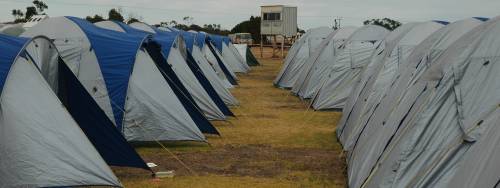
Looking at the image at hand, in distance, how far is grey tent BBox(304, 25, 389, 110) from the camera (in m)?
16.7

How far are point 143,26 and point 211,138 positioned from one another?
11.2 m

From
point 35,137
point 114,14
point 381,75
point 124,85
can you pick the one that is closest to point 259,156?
point 124,85

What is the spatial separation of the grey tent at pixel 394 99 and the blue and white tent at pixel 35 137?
117 inches

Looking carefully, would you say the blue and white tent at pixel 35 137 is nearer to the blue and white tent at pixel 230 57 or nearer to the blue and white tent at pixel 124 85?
the blue and white tent at pixel 124 85

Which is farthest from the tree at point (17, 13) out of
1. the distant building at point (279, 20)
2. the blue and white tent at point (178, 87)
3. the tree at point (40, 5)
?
the blue and white tent at point (178, 87)

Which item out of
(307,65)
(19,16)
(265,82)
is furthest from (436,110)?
(19,16)

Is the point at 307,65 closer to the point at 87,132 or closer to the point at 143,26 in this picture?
the point at 143,26

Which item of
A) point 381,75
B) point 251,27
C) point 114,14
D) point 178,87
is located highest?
point 381,75

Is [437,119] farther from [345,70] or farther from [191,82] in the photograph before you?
[345,70]

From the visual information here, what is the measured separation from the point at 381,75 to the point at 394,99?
2.85 metres

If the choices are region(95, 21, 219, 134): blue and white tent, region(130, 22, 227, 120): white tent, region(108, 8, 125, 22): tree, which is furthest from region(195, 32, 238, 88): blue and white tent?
region(108, 8, 125, 22): tree

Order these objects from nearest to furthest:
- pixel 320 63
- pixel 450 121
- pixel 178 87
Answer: pixel 450 121 < pixel 178 87 < pixel 320 63

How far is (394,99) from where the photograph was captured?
28.5ft

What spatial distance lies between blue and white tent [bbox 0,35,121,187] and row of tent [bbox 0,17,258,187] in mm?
10
